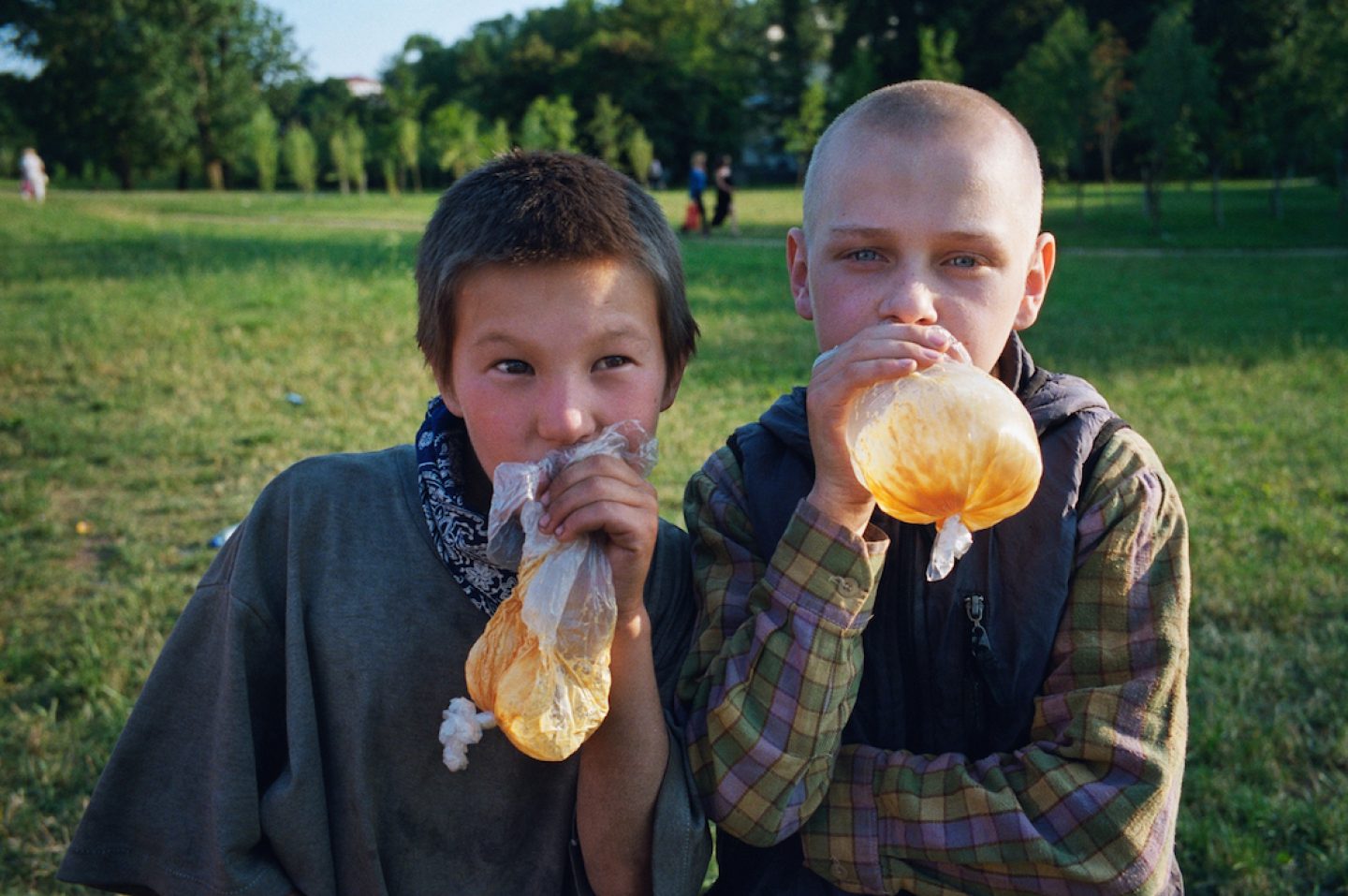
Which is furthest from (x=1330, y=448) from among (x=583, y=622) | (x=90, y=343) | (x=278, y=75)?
(x=278, y=75)

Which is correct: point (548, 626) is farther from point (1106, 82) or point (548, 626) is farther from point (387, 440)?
point (1106, 82)

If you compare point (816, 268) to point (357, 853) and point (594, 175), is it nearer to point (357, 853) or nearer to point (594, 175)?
point (594, 175)

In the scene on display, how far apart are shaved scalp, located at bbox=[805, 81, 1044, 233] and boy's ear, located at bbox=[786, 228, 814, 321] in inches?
3.1

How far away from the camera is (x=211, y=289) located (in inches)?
538

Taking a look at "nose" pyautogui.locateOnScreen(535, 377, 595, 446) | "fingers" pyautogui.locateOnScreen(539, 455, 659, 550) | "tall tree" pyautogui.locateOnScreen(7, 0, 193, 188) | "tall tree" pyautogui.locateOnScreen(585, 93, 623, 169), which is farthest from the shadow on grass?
"tall tree" pyautogui.locateOnScreen(7, 0, 193, 188)

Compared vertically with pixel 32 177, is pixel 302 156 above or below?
above

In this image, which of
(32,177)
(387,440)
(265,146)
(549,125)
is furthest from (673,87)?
(387,440)

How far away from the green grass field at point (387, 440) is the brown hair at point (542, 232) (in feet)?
7.10

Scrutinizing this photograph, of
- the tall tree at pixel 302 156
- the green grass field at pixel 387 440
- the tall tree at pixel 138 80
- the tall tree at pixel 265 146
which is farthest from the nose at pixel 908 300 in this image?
the tall tree at pixel 138 80

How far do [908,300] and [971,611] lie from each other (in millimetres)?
541

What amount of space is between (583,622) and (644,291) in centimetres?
62

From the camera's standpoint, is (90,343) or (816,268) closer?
(816,268)

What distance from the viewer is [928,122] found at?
1827mm

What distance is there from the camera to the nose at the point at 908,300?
5.74 feet
